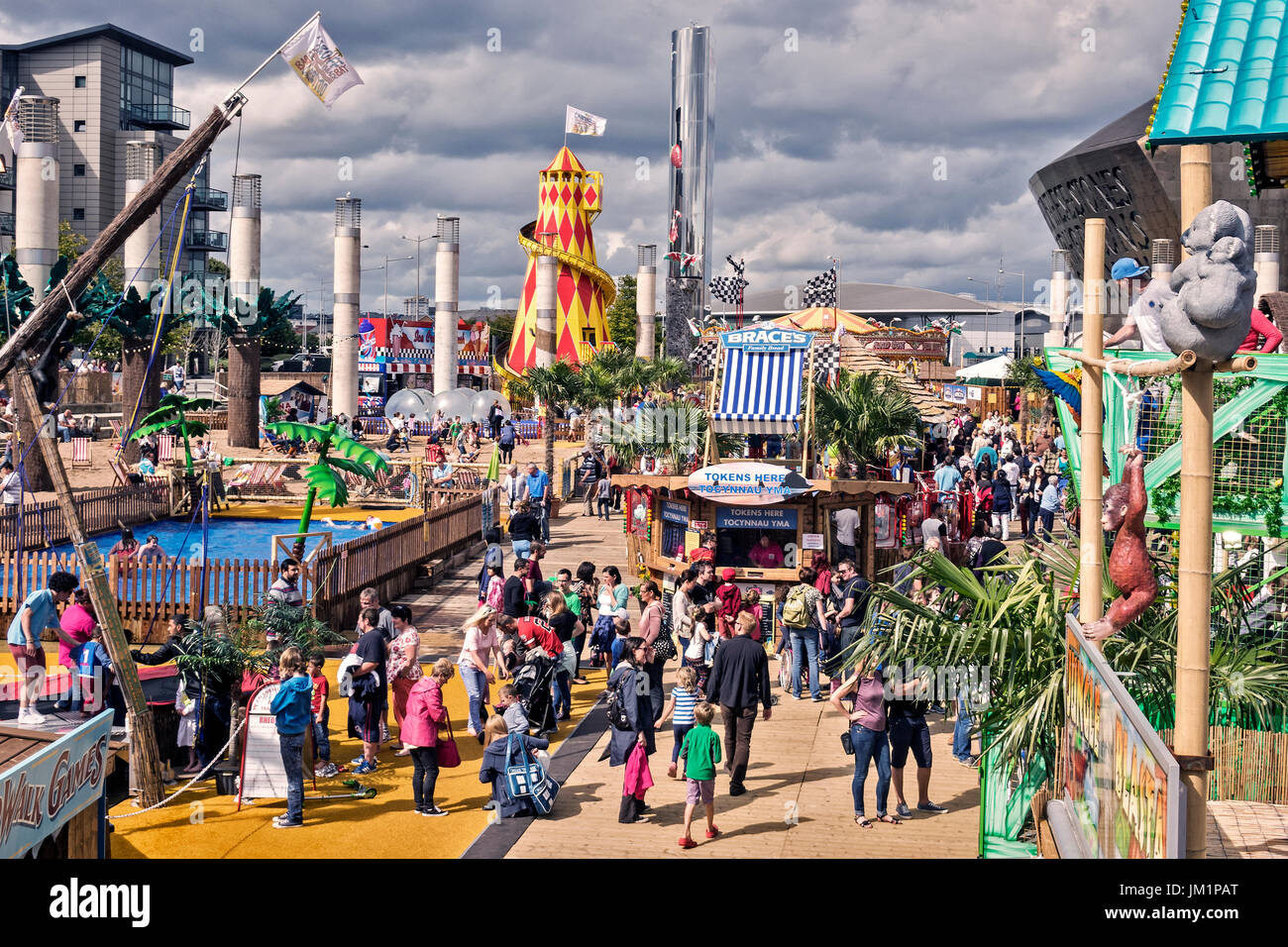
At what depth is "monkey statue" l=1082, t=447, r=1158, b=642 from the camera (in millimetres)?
6348

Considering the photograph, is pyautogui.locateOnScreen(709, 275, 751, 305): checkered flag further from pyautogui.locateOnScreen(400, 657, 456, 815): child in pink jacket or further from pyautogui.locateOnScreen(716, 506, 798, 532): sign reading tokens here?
pyautogui.locateOnScreen(400, 657, 456, 815): child in pink jacket

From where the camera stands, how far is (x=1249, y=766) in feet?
26.7

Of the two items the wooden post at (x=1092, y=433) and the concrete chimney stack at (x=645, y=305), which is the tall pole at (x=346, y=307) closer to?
the concrete chimney stack at (x=645, y=305)

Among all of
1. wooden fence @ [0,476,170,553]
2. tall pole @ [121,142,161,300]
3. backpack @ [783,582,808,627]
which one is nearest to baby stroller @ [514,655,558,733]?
backpack @ [783,582,808,627]

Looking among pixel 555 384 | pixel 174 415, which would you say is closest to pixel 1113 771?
pixel 174 415

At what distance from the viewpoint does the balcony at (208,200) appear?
85000mm

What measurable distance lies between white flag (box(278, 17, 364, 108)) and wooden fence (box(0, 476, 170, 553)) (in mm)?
10369

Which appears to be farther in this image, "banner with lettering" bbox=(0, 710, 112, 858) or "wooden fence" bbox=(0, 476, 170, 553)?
"wooden fence" bbox=(0, 476, 170, 553)

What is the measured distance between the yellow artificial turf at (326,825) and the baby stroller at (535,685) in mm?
750

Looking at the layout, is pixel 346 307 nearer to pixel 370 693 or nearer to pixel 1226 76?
pixel 370 693

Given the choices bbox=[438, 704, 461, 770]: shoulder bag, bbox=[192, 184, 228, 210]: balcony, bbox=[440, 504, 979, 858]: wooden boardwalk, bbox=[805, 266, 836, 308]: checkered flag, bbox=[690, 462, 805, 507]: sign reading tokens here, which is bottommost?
bbox=[440, 504, 979, 858]: wooden boardwalk

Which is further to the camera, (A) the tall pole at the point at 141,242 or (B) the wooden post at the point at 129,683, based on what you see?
(A) the tall pole at the point at 141,242

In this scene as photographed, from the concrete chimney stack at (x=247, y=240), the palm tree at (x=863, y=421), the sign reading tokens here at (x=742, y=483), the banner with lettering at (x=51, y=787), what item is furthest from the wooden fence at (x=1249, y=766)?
the concrete chimney stack at (x=247, y=240)
